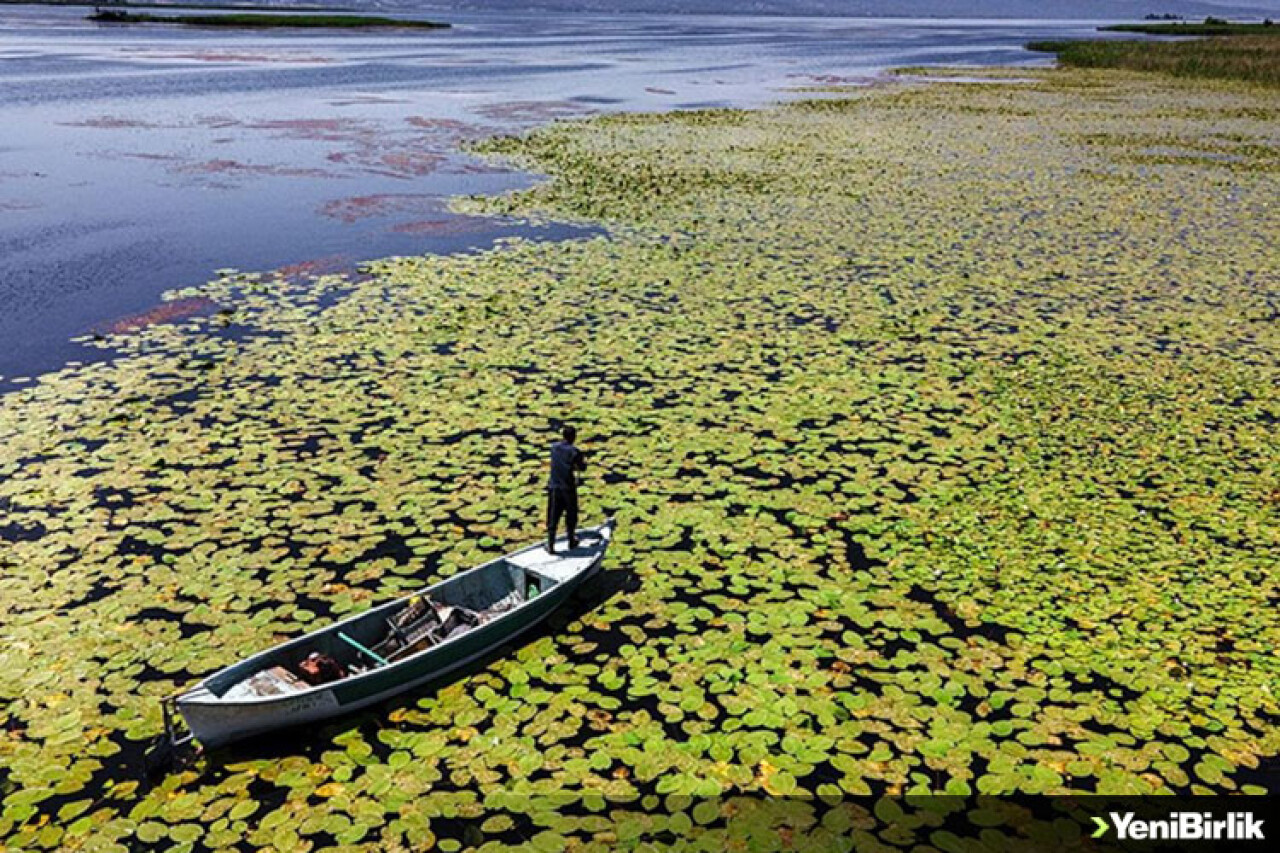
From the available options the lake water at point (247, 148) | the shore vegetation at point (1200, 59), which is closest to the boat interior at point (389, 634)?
the lake water at point (247, 148)

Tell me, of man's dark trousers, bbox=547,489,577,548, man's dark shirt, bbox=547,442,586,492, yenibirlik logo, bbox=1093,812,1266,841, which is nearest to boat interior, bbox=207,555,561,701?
man's dark trousers, bbox=547,489,577,548

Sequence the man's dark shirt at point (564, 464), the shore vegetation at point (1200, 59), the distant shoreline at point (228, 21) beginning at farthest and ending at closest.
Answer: the distant shoreline at point (228, 21)
the shore vegetation at point (1200, 59)
the man's dark shirt at point (564, 464)

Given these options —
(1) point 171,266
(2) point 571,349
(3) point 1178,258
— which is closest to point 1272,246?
(3) point 1178,258

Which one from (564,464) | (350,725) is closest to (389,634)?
(350,725)

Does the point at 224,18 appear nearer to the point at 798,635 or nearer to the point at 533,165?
the point at 533,165

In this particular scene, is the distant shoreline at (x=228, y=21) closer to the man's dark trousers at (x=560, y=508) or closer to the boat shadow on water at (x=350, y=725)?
A: the man's dark trousers at (x=560, y=508)

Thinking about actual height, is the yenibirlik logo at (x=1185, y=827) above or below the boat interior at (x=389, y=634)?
below

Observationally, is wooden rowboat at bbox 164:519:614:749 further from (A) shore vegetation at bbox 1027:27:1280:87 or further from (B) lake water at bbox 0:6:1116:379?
(A) shore vegetation at bbox 1027:27:1280:87

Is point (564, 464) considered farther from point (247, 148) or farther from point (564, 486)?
point (247, 148)
